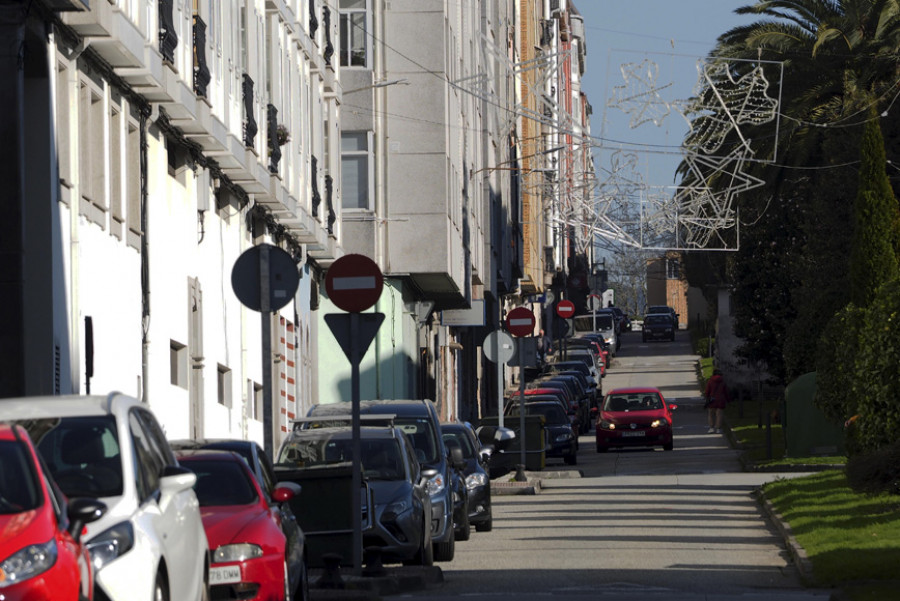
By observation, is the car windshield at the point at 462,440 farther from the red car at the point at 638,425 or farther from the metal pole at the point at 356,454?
the red car at the point at 638,425

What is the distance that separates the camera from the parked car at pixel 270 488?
1321cm

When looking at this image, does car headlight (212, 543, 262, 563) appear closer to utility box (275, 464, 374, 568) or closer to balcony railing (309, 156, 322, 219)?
utility box (275, 464, 374, 568)

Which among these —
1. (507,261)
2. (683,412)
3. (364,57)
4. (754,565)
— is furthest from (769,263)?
(754,565)

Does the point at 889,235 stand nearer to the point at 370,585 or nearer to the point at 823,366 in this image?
the point at 823,366

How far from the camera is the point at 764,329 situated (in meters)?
55.8

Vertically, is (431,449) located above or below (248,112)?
below

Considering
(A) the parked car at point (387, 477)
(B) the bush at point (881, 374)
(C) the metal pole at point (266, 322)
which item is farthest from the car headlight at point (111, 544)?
(B) the bush at point (881, 374)

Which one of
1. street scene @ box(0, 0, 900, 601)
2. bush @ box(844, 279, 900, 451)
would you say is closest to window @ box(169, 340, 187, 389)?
street scene @ box(0, 0, 900, 601)

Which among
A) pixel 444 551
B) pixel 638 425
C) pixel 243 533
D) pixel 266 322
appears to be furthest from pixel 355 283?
pixel 638 425

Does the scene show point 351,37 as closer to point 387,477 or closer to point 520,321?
point 520,321

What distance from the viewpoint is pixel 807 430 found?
3538 centimetres

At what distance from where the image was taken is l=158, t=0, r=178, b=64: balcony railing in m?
20.9

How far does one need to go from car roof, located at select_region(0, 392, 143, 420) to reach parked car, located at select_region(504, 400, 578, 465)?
27.8 m

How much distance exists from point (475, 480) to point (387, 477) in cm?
493
